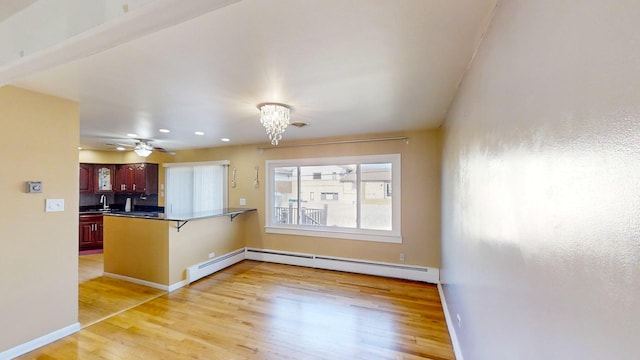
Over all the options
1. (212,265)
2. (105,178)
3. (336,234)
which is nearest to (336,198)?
(336,234)

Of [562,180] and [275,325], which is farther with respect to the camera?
[275,325]

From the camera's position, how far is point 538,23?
2.67ft

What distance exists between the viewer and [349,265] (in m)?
4.43

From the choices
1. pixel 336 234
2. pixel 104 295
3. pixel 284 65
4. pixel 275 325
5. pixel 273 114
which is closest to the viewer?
pixel 284 65

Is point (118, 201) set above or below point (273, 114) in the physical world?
below

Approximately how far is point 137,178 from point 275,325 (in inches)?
214

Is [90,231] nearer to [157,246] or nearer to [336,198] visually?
[157,246]

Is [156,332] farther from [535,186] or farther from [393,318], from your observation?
[535,186]

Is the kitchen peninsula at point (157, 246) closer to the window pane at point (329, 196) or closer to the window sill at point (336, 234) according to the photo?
the window sill at point (336, 234)

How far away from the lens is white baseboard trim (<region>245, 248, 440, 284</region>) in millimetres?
4000

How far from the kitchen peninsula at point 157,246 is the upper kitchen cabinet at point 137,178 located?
2126 mm

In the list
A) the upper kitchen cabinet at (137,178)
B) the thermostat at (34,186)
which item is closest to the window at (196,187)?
the upper kitchen cabinet at (137,178)

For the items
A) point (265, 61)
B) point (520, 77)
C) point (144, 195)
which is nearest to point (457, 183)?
point (520, 77)

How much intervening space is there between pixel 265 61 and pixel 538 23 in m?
1.47
